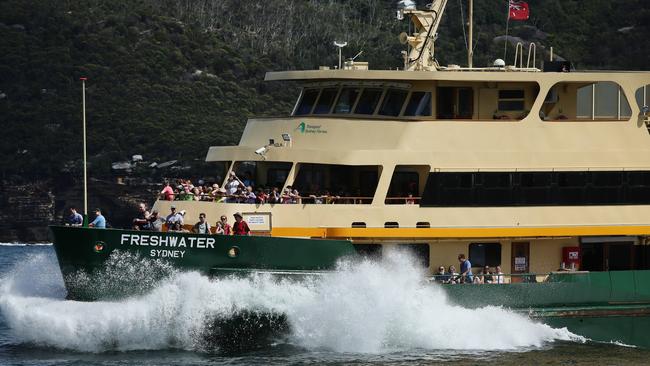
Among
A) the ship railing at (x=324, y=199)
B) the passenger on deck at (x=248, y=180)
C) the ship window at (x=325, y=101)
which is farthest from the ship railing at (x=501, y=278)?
the passenger on deck at (x=248, y=180)

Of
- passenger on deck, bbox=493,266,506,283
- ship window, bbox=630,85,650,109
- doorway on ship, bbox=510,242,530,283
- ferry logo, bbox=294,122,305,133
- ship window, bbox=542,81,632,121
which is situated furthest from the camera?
ship window, bbox=630,85,650,109

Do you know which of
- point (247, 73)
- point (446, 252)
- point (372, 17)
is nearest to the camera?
point (446, 252)

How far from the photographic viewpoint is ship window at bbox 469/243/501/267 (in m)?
30.0

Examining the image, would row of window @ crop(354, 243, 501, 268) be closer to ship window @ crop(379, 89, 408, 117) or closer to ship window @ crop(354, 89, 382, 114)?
ship window @ crop(379, 89, 408, 117)

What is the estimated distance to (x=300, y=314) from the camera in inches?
1106

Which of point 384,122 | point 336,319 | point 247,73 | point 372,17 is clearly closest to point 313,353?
point 336,319

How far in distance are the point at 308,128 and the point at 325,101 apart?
Answer: 0.81 m

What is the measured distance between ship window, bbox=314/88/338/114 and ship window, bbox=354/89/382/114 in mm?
616

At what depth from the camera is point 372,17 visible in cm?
11181

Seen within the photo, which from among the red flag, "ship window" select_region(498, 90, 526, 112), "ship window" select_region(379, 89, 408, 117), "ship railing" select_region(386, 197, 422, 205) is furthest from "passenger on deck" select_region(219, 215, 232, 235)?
the red flag

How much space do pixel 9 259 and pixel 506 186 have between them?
3456 centimetres

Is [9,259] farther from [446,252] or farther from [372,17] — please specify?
[372,17]

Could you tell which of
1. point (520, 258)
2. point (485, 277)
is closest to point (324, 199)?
point (485, 277)

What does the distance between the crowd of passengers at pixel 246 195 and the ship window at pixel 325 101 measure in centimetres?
175
